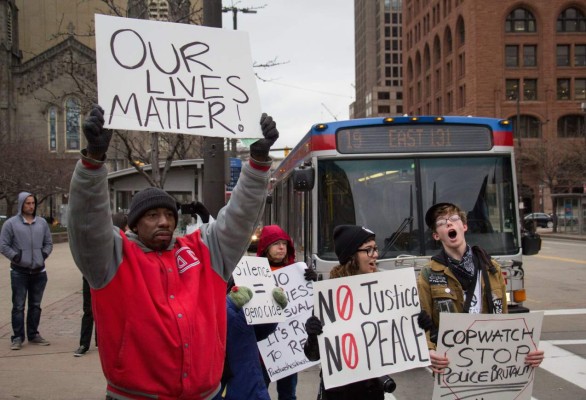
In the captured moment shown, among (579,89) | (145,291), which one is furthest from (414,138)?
(579,89)

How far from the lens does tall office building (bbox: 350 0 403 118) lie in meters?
141

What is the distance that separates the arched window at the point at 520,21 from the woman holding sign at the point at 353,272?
6943 cm

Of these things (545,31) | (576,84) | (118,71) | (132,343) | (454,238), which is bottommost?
(132,343)

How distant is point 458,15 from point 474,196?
6819 cm

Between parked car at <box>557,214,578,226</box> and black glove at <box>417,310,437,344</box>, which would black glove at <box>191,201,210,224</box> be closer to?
black glove at <box>417,310,437,344</box>

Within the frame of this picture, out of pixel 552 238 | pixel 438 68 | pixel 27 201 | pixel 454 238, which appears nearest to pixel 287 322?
pixel 454 238

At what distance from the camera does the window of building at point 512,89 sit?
66125 millimetres

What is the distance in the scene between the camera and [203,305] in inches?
114

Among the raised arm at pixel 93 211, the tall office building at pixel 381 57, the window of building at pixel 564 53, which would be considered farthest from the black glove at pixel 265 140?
Answer: the tall office building at pixel 381 57

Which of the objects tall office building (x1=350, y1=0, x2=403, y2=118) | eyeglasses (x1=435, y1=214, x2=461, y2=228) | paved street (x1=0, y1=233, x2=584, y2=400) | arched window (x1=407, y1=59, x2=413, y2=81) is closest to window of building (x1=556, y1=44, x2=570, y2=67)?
arched window (x1=407, y1=59, x2=413, y2=81)

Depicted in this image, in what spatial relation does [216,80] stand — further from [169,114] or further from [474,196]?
[474,196]

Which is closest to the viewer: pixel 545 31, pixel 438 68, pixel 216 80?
pixel 216 80

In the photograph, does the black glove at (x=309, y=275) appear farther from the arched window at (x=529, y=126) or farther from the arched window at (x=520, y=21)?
the arched window at (x=520, y=21)

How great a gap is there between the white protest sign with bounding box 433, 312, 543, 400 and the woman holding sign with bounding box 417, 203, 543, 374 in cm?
18
